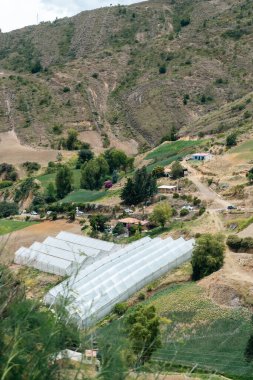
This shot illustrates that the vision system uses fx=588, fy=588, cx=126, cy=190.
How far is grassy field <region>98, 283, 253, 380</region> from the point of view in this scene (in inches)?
924

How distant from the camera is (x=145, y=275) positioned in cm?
3681

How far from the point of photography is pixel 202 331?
90.6ft

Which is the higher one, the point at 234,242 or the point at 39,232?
the point at 234,242

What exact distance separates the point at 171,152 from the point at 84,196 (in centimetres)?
1620

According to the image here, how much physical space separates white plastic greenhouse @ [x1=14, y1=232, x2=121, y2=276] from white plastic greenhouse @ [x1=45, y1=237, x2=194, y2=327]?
1.30 meters

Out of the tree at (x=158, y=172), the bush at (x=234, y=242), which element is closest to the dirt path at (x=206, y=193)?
the tree at (x=158, y=172)

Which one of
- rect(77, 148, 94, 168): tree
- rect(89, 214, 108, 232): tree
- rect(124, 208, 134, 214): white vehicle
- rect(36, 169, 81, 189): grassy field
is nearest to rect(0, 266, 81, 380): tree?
rect(89, 214, 108, 232): tree

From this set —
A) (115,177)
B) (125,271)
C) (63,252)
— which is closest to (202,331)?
(125,271)

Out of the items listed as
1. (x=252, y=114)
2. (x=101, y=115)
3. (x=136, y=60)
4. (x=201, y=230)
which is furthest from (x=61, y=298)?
(x=136, y=60)

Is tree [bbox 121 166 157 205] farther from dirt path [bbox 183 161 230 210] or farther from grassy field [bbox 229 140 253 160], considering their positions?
grassy field [bbox 229 140 253 160]

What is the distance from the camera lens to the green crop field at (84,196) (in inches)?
2281

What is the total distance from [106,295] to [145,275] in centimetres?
417

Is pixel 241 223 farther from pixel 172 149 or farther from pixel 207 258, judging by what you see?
pixel 172 149

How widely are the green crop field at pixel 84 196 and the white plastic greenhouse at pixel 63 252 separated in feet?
37.1
